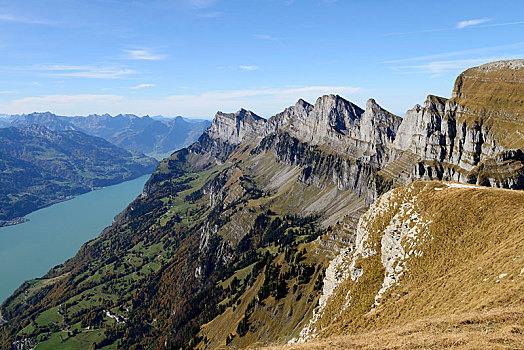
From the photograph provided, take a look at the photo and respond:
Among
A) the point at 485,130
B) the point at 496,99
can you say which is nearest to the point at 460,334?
the point at 485,130

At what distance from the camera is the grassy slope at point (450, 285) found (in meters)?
33.8

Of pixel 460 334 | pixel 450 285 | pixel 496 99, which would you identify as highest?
pixel 496 99

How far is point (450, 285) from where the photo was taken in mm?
47562

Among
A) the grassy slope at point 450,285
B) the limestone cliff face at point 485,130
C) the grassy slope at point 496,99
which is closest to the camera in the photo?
the grassy slope at point 450,285

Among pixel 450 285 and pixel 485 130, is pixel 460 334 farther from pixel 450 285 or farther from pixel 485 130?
pixel 485 130

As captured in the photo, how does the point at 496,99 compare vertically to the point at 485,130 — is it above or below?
above

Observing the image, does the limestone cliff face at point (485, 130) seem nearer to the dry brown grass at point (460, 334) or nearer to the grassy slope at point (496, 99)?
the grassy slope at point (496, 99)

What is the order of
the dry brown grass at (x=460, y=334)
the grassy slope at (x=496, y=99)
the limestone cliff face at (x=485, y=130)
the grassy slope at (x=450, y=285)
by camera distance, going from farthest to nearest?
the grassy slope at (x=496, y=99) → the limestone cliff face at (x=485, y=130) → the grassy slope at (x=450, y=285) → the dry brown grass at (x=460, y=334)

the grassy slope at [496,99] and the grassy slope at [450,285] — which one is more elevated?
the grassy slope at [496,99]

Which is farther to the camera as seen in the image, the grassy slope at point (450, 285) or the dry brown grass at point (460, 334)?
the grassy slope at point (450, 285)

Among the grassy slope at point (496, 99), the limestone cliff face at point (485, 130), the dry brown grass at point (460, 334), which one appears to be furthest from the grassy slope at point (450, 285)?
the grassy slope at point (496, 99)

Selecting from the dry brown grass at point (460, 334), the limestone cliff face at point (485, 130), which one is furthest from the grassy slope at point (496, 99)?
the dry brown grass at point (460, 334)

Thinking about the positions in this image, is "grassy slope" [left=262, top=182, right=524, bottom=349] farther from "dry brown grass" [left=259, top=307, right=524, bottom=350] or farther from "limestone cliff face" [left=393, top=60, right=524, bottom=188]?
"limestone cliff face" [left=393, top=60, right=524, bottom=188]

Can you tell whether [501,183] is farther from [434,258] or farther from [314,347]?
[314,347]
